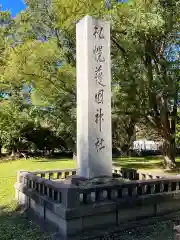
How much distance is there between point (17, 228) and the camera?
629cm

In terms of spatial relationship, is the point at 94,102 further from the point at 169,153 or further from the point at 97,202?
the point at 169,153

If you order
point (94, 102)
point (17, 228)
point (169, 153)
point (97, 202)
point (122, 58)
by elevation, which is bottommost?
point (17, 228)

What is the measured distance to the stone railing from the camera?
541cm

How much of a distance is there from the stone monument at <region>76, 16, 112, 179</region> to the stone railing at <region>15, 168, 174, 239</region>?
78 centimetres

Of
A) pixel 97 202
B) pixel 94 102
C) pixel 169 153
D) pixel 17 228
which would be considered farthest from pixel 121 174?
pixel 169 153

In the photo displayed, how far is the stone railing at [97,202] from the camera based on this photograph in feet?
17.8

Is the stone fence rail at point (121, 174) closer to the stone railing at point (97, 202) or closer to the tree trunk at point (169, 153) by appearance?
the stone railing at point (97, 202)

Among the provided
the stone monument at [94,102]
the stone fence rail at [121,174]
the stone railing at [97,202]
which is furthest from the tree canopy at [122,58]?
the stone railing at [97,202]

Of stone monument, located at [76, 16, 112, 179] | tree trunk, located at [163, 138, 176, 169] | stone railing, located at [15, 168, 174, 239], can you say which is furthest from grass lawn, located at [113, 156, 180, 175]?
stone monument, located at [76, 16, 112, 179]

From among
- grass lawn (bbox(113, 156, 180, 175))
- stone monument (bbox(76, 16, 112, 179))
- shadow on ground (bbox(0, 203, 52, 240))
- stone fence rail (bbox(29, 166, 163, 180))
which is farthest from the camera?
grass lawn (bbox(113, 156, 180, 175))

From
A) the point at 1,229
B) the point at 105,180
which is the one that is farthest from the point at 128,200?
the point at 1,229

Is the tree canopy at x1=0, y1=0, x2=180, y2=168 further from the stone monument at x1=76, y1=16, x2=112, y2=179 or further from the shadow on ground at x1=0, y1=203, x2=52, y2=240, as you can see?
the shadow on ground at x1=0, y1=203, x2=52, y2=240

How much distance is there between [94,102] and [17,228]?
3.23 metres

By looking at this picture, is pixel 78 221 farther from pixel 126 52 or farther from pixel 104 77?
pixel 126 52
